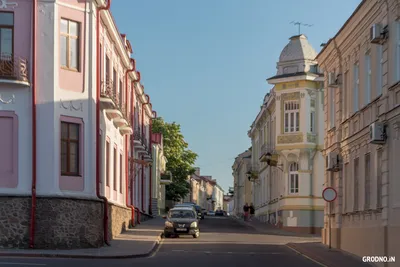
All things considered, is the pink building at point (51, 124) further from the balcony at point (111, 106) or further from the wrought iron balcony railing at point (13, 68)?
the balcony at point (111, 106)

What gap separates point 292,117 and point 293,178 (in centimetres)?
405

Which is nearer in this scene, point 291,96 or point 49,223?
point 49,223

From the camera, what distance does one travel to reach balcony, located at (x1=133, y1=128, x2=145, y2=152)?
42.4 meters

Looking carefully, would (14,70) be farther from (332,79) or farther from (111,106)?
(332,79)

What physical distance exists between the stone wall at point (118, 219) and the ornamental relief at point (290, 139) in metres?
12.6

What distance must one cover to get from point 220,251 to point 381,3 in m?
11.0

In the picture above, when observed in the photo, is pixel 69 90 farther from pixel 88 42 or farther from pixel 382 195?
pixel 382 195

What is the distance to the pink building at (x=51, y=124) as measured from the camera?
24734mm

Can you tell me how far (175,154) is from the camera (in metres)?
86.8

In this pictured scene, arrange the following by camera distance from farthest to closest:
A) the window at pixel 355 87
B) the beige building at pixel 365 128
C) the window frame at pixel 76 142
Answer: the window at pixel 355 87 → the window frame at pixel 76 142 → the beige building at pixel 365 128

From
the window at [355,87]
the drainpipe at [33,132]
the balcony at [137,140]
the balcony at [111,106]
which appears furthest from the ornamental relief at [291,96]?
the drainpipe at [33,132]

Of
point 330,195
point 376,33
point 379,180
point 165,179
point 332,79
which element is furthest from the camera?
point 165,179

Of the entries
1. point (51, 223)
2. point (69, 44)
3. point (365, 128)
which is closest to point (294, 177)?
point (365, 128)

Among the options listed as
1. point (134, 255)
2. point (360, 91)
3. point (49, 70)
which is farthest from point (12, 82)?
A: point (360, 91)
